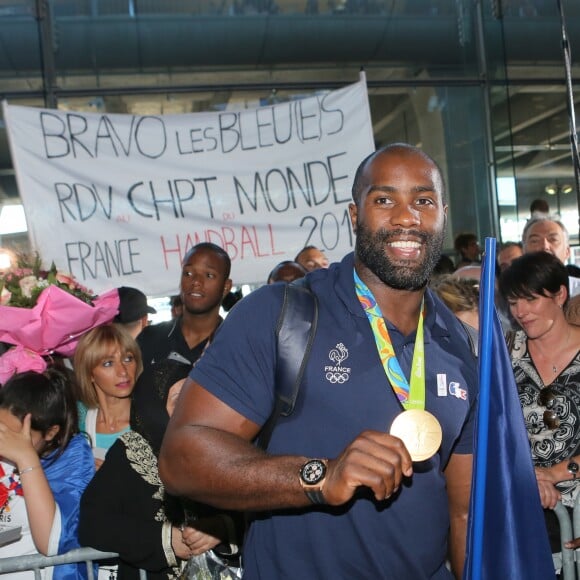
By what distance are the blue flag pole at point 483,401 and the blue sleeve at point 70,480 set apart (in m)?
1.63

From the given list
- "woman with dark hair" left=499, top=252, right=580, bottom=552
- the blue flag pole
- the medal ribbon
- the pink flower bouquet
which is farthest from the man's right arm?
the pink flower bouquet

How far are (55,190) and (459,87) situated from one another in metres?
4.53

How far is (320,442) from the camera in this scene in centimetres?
192

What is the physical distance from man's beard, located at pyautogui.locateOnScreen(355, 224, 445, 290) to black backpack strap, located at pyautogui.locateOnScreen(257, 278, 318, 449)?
246 mm

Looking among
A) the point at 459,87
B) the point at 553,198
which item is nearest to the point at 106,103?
the point at 459,87

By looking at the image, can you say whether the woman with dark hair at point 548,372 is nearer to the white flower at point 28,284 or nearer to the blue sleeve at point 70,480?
the blue sleeve at point 70,480

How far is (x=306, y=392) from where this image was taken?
1.93 metres

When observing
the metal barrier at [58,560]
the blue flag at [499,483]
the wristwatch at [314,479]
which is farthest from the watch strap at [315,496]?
the metal barrier at [58,560]

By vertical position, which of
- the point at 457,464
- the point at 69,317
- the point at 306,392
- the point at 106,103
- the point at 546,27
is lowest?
the point at 457,464

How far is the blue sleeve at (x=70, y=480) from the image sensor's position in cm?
290

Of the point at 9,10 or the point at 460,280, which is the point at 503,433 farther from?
the point at 9,10

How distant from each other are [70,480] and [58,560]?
0.43 meters

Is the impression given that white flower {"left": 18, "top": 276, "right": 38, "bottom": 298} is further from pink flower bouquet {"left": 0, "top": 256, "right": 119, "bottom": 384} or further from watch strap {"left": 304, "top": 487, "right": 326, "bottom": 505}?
watch strap {"left": 304, "top": 487, "right": 326, "bottom": 505}

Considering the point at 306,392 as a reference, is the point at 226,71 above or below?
above
